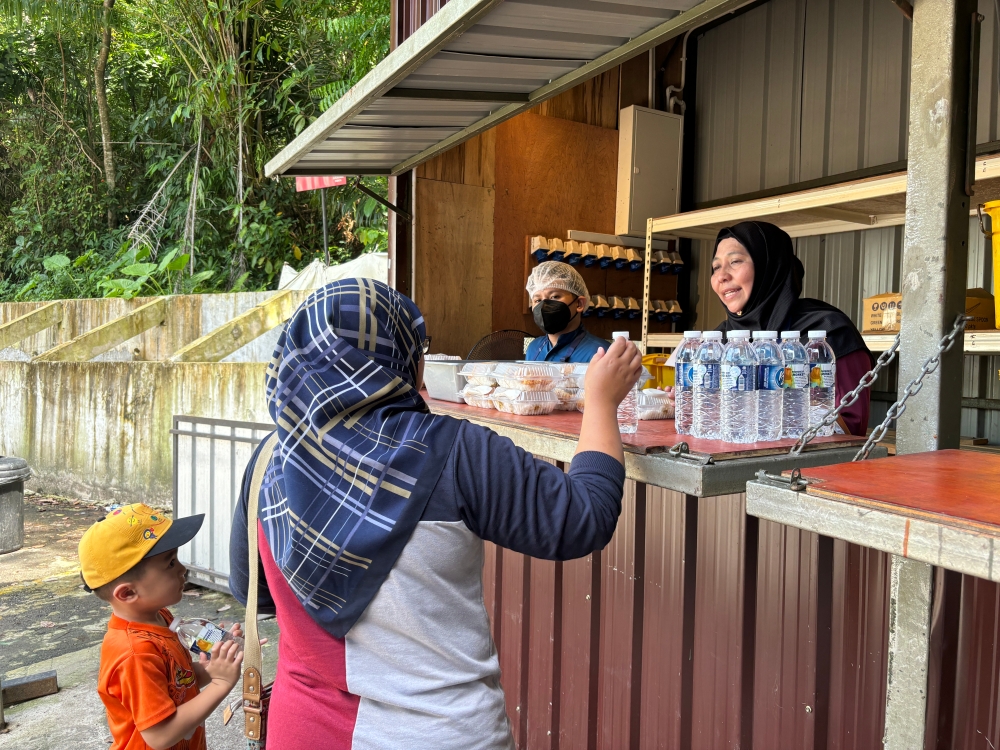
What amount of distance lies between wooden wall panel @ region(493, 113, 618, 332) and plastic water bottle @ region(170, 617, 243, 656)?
3676 mm

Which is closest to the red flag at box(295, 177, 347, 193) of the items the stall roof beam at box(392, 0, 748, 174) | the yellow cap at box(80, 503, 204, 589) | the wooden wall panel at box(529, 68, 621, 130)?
the wooden wall panel at box(529, 68, 621, 130)

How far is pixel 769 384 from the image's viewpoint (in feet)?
6.21

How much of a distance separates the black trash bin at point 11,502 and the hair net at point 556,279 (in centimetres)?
401

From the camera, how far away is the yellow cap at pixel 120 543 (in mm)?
2264

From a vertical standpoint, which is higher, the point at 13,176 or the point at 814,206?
the point at 13,176

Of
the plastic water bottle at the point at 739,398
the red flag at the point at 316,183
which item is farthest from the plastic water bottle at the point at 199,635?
the red flag at the point at 316,183

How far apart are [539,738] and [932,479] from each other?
2.44 meters

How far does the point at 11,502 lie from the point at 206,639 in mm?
4296

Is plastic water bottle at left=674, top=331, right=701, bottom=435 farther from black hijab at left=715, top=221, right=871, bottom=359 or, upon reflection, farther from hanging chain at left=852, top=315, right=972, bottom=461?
black hijab at left=715, top=221, right=871, bottom=359

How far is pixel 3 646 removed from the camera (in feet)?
16.0

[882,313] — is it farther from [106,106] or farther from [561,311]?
[106,106]

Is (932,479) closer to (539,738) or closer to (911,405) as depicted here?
(911,405)

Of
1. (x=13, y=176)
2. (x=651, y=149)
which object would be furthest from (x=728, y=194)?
(x=13, y=176)

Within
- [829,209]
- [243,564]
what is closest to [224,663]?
[243,564]
